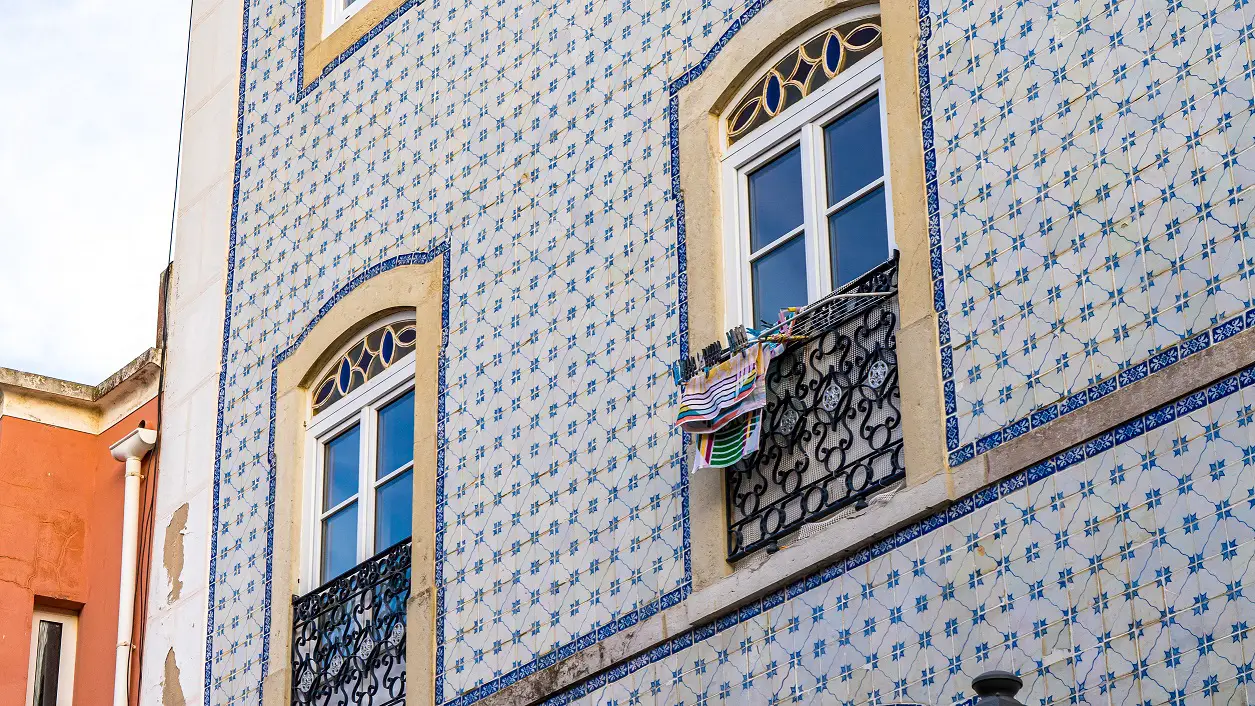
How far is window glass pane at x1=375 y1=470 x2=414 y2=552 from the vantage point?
1022 cm

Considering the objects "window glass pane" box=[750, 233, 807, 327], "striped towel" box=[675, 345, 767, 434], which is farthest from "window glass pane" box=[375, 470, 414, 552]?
"window glass pane" box=[750, 233, 807, 327]

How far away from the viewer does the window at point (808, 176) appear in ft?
27.7

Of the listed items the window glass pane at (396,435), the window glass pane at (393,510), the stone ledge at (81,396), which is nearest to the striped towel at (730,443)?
the window glass pane at (393,510)

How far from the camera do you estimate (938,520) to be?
7.47 m

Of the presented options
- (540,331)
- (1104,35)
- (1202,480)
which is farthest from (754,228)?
(1202,480)

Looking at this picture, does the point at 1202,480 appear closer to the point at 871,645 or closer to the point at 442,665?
the point at 871,645

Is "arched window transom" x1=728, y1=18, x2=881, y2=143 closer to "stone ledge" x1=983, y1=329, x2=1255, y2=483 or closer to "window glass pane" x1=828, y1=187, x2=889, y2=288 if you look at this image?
"window glass pane" x1=828, y1=187, x2=889, y2=288

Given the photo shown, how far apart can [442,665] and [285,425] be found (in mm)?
2011

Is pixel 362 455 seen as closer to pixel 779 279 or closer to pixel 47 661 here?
pixel 47 661

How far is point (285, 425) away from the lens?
10961 millimetres

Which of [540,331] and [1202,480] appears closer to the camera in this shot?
[1202,480]

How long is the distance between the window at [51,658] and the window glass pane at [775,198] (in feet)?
16.5

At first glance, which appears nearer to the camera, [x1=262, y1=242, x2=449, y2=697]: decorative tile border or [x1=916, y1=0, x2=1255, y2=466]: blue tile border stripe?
[x1=916, y1=0, x2=1255, y2=466]: blue tile border stripe

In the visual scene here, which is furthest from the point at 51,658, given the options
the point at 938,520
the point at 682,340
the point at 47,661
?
the point at 938,520
